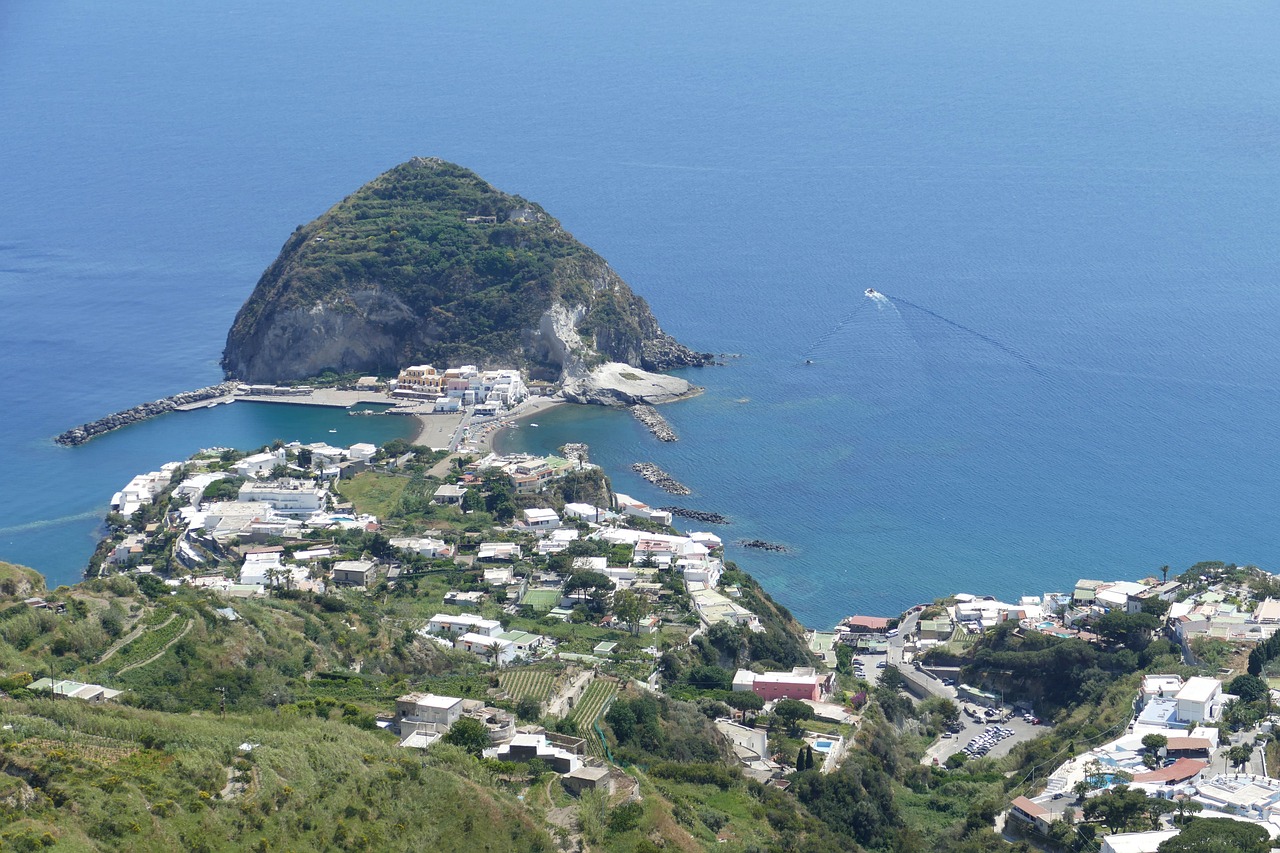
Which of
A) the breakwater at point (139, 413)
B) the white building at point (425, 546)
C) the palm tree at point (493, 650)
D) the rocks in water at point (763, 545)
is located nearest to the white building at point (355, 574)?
the white building at point (425, 546)

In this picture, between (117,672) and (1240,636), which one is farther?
(1240,636)

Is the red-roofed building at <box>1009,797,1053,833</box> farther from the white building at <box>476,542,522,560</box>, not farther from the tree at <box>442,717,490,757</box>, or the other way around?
the white building at <box>476,542,522,560</box>

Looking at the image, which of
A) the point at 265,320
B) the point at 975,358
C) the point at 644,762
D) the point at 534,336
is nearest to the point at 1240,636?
the point at 644,762

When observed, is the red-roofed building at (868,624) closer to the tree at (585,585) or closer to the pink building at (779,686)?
the tree at (585,585)

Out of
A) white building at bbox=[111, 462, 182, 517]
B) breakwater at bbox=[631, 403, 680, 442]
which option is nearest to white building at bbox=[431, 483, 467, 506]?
white building at bbox=[111, 462, 182, 517]

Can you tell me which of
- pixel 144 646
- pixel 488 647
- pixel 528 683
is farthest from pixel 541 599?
pixel 144 646

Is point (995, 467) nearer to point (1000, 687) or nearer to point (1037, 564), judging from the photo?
point (1037, 564)
